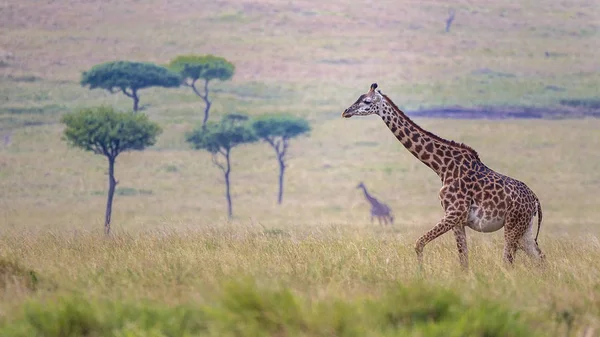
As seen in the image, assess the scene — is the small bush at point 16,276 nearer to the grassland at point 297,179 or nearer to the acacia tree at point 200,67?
the grassland at point 297,179

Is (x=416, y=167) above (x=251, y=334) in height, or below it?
below

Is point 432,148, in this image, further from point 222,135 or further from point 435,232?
point 222,135

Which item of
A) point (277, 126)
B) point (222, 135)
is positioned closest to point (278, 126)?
point (277, 126)

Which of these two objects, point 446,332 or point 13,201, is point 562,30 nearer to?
point 13,201

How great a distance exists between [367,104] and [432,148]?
996 mm

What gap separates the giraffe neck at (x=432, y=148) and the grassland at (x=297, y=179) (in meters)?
1.10

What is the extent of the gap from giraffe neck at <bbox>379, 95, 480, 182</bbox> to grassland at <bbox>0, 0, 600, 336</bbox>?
1101mm

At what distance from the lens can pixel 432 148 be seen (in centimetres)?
1235

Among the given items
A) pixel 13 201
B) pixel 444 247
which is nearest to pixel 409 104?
pixel 13 201

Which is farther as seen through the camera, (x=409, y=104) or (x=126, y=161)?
(x=409, y=104)

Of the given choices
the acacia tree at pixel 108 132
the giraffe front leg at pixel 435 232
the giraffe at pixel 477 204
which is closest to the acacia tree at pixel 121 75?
the acacia tree at pixel 108 132

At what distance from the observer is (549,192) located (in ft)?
175

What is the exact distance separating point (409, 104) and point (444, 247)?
61863 mm

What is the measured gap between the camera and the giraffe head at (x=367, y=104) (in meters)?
12.5
